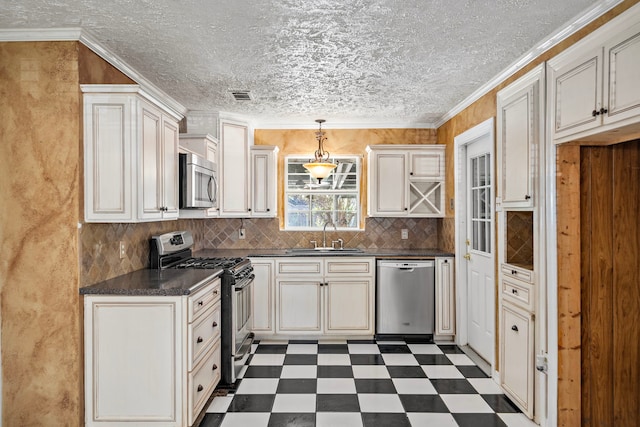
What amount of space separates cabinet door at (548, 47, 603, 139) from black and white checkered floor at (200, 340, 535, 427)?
1.93m

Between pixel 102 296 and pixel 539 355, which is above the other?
pixel 102 296

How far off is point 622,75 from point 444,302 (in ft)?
9.87

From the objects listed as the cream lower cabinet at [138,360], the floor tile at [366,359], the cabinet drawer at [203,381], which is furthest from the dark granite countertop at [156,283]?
the floor tile at [366,359]

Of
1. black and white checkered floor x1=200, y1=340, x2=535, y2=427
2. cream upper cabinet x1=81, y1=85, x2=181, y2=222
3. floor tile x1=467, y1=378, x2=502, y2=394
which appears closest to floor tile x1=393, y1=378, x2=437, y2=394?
black and white checkered floor x1=200, y1=340, x2=535, y2=427

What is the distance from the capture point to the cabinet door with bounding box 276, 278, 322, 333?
4586 mm

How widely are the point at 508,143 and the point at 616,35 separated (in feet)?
3.66

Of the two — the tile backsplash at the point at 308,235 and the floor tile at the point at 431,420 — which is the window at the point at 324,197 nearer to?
the tile backsplash at the point at 308,235

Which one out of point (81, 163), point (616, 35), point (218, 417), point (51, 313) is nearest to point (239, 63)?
point (81, 163)

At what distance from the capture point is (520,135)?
115 inches

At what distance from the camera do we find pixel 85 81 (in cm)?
261

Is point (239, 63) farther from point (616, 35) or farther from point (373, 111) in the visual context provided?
point (616, 35)

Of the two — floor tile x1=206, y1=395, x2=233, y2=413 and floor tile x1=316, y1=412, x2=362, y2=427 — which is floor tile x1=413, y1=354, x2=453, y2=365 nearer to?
floor tile x1=316, y1=412, x2=362, y2=427

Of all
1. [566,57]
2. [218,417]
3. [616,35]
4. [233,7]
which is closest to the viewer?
[616,35]

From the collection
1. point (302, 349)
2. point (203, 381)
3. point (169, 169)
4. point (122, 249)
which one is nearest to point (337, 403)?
point (203, 381)
